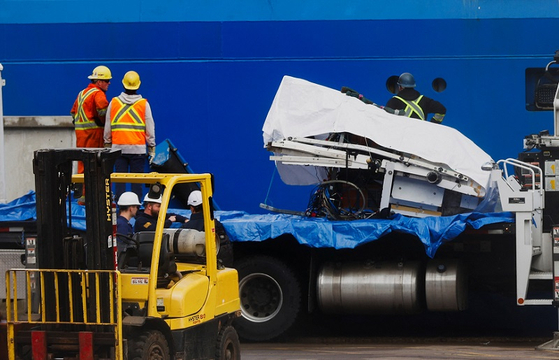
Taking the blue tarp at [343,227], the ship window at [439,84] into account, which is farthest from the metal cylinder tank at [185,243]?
the ship window at [439,84]

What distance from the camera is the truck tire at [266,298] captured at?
1122 cm

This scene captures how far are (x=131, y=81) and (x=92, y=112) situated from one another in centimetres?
59

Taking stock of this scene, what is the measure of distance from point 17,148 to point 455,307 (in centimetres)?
557

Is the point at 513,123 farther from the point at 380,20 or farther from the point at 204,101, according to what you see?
the point at 204,101

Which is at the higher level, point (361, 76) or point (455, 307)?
point (361, 76)

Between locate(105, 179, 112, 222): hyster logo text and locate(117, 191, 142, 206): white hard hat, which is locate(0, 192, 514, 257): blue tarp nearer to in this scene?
locate(117, 191, 142, 206): white hard hat

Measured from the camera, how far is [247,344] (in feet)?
36.8

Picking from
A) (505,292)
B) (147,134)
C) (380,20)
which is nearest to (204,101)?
(147,134)

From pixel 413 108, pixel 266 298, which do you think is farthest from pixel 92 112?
pixel 413 108

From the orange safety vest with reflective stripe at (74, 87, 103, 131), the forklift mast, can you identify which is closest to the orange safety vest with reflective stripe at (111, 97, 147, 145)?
the orange safety vest with reflective stripe at (74, 87, 103, 131)

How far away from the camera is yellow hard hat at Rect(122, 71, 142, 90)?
1189cm

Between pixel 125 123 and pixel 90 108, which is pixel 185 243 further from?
pixel 90 108

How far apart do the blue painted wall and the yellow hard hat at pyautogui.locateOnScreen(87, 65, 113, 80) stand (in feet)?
3.02

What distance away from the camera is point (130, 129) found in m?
11.7
